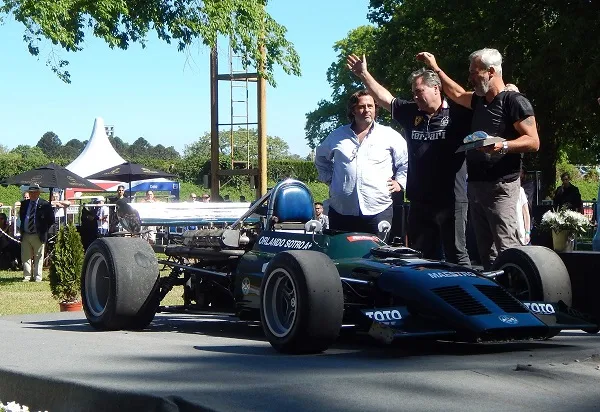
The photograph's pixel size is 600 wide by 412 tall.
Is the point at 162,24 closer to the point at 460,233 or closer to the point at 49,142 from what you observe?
the point at 460,233

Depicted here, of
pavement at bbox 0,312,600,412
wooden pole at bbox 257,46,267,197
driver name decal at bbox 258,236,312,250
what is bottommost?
pavement at bbox 0,312,600,412

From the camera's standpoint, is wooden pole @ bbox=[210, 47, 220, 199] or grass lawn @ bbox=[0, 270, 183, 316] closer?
grass lawn @ bbox=[0, 270, 183, 316]

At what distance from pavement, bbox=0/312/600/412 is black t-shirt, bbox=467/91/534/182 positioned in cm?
115

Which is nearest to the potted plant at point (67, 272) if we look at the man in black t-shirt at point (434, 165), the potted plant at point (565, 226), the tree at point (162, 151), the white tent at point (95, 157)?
the man in black t-shirt at point (434, 165)

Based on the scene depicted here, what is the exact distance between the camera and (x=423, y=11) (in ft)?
115

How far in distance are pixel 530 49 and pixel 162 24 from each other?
15272 mm

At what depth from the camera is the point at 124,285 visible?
7.55 metres

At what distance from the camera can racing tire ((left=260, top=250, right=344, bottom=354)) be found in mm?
5848

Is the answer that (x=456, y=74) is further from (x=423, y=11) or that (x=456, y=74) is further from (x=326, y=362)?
(x=326, y=362)

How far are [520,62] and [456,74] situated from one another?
1.98 m

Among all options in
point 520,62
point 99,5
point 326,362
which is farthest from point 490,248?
point 520,62

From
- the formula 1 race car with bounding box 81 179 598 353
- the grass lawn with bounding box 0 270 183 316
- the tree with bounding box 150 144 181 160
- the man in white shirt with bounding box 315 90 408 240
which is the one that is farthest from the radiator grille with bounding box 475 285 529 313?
the tree with bounding box 150 144 181 160

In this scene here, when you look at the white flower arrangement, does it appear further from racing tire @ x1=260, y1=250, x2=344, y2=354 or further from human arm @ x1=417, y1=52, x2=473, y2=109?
racing tire @ x1=260, y1=250, x2=344, y2=354

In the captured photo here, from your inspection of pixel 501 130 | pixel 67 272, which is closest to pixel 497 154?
pixel 501 130
